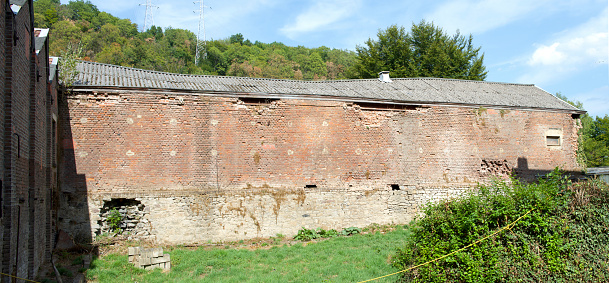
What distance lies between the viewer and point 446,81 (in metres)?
22.3

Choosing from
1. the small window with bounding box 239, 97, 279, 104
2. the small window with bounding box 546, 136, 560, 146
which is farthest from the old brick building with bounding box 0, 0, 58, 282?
the small window with bounding box 546, 136, 560, 146

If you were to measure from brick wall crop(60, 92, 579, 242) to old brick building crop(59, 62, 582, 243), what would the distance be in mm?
41

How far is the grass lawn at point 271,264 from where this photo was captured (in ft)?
35.8

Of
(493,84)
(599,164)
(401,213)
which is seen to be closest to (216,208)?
(401,213)

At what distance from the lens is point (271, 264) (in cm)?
1223

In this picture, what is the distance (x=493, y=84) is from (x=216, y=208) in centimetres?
1608

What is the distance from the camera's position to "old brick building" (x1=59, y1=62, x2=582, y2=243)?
14.1 m

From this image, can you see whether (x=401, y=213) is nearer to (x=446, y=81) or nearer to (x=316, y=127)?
(x=316, y=127)

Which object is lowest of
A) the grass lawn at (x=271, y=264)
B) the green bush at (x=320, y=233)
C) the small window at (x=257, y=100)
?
the grass lawn at (x=271, y=264)

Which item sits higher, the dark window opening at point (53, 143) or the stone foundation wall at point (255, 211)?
the dark window opening at point (53, 143)

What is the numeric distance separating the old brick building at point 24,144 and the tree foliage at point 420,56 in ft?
94.3

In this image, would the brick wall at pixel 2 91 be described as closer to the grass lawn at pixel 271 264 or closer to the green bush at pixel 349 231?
the grass lawn at pixel 271 264

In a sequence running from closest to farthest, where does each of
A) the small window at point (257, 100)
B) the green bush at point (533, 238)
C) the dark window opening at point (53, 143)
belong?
1. the green bush at point (533, 238)
2. the dark window opening at point (53, 143)
3. the small window at point (257, 100)

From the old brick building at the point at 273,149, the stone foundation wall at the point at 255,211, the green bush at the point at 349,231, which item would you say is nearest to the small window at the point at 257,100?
the old brick building at the point at 273,149
